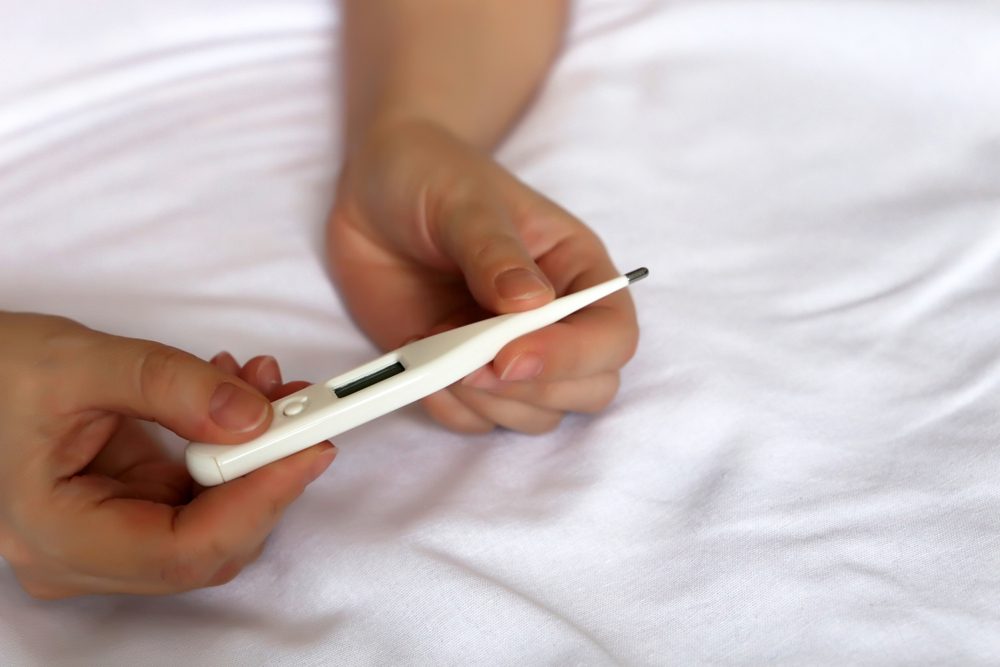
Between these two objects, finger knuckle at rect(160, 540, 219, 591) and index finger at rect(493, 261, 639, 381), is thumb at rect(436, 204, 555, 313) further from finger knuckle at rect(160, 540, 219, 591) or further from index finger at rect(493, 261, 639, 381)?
finger knuckle at rect(160, 540, 219, 591)

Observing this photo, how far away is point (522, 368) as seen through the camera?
0.54 meters

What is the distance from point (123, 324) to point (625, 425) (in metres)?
0.33

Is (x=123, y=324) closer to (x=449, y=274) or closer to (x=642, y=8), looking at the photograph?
(x=449, y=274)

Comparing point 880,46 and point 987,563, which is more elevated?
point 880,46

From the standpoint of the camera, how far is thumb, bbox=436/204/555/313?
54 centimetres

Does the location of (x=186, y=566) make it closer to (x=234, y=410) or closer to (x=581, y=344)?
(x=234, y=410)

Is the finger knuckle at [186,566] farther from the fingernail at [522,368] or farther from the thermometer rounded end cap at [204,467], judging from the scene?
the fingernail at [522,368]

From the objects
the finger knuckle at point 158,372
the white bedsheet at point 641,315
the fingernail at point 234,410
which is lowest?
the white bedsheet at point 641,315

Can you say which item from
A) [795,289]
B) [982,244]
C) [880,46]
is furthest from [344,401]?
[880,46]

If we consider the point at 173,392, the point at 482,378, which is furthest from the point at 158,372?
the point at 482,378

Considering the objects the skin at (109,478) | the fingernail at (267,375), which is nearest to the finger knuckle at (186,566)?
the skin at (109,478)

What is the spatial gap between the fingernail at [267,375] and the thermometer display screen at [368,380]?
8 cm

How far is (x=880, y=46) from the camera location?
0.81 m

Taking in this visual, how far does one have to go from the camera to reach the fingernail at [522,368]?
54 centimetres
